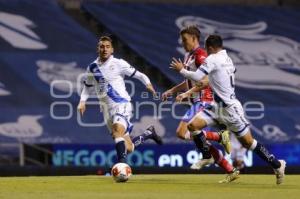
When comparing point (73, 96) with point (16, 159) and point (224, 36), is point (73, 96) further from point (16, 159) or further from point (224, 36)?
point (224, 36)

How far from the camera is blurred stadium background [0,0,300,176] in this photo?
21.3 metres

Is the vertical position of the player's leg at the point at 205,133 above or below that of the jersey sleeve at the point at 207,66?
below

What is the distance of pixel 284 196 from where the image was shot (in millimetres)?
10156

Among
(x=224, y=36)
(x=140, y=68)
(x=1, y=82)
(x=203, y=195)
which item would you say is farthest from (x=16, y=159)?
(x=203, y=195)

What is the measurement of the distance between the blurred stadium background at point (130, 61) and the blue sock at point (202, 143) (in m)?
6.59

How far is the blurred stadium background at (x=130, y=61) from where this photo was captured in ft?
69.9

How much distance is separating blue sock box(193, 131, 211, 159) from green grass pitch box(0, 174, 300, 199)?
430 mm

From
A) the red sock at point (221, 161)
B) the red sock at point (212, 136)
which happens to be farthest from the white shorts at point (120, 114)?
the red sock at point (221, 161)

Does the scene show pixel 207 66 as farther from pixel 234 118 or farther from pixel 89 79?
pixel 89 79

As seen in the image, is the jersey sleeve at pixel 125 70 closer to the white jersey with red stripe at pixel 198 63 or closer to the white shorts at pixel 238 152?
the white jersey with red stripe at pixel 198 63

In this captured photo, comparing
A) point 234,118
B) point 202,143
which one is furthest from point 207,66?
point 202,143

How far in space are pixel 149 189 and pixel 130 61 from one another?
45.0ft

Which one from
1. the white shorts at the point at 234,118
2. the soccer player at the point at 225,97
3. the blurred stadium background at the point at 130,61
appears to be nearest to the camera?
the soccer player at the point at 225,97

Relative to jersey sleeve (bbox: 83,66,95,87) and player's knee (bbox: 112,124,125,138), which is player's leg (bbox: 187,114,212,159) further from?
jersey sleeve (bbox: 83,66,95,87)
